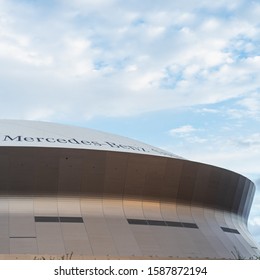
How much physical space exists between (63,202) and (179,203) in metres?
6.95

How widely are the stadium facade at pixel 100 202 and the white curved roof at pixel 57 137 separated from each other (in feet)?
0.23

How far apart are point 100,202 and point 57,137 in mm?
5061

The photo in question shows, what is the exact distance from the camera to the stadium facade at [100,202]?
2586 cm

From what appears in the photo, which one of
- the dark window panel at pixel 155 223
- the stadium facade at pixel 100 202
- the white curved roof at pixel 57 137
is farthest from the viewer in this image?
the white curved roof at pixel 57 137

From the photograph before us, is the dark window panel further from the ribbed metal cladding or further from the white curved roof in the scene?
the white curved roof

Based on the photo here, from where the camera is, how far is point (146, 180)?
29.6 m

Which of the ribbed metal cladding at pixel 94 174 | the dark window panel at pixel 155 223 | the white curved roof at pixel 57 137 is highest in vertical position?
the white curved roof at pixel 57 137

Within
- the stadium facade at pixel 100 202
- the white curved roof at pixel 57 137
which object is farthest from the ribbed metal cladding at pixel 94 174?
the white curved roof at pixel 57 137

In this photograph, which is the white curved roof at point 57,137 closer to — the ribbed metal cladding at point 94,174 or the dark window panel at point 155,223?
the ribbed metal cladding at point 94,174

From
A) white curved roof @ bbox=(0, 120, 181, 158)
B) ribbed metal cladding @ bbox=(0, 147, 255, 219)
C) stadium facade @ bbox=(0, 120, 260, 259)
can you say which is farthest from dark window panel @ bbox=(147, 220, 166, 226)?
white curved roof @ bbox=(0, 120, 181, 158)

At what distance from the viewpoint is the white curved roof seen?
94.7 feet

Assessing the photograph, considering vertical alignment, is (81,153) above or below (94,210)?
above
